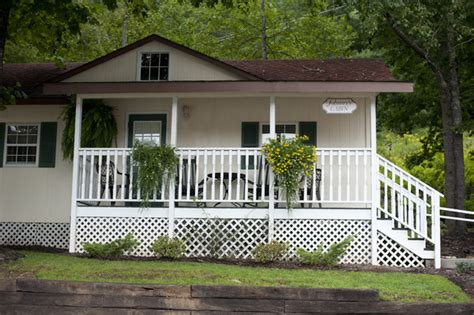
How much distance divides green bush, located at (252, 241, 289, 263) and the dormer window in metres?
4.18

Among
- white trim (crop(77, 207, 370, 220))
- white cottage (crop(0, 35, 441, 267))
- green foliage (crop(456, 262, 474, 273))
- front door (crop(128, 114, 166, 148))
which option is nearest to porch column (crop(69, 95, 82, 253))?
white cottage (crop(0, 35, 441, 267))

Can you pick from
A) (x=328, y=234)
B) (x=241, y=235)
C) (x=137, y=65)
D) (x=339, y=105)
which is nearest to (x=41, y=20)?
(x=137, y=65)

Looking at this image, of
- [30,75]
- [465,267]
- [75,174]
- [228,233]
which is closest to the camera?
[465,267]

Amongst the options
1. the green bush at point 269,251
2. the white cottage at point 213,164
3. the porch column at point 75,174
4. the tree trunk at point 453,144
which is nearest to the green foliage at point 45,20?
the white cottage at point 213,164

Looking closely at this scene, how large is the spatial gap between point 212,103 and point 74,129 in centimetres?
293

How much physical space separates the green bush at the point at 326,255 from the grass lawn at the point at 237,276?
0.41m

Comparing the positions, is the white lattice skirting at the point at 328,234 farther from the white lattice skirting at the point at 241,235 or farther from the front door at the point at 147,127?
the front door at the point at 147,127

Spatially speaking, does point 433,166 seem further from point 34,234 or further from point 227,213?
point 34,234

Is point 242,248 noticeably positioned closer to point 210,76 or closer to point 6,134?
point 210,76

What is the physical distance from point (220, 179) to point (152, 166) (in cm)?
134

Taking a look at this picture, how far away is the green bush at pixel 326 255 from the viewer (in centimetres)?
900

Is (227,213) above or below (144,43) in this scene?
below

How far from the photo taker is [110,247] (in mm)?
9508

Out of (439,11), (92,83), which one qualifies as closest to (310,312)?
(92,83)
